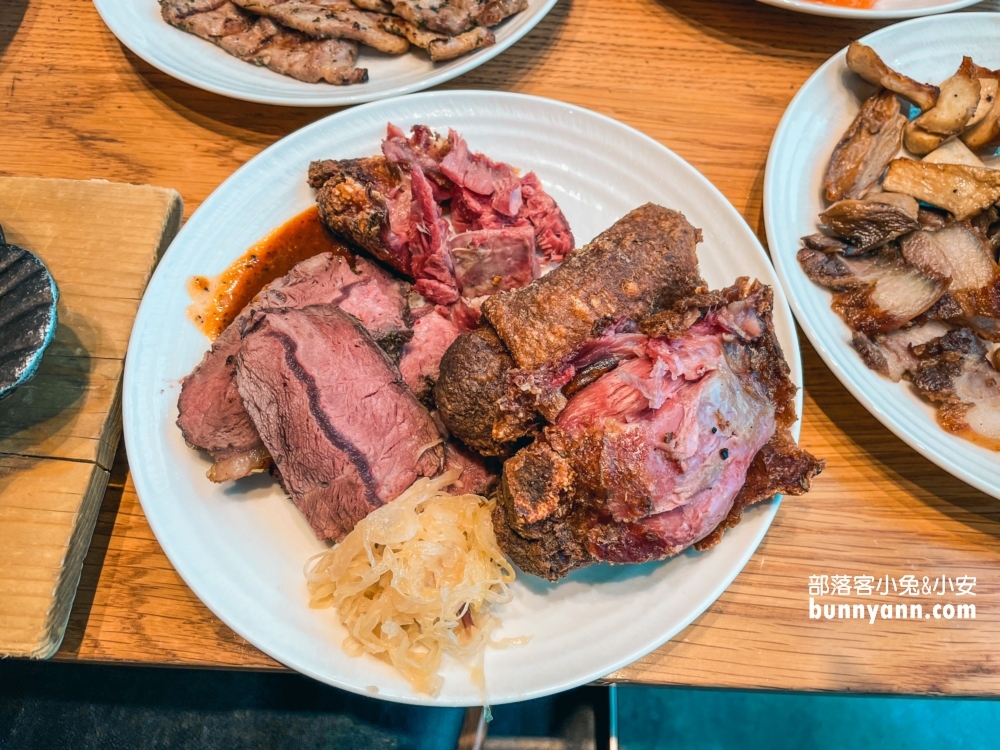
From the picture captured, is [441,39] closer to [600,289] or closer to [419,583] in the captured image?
[600,289]

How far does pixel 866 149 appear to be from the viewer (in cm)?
292

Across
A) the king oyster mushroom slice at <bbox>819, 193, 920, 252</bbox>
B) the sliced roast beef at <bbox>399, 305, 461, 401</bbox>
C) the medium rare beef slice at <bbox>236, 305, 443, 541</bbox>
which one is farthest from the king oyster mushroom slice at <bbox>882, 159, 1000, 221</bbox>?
the medium rare beef slice at <bbox>236, 305, 443, 541</bbox>

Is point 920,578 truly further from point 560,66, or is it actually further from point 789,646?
point 560,66

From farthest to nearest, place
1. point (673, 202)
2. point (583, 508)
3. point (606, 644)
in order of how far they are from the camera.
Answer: point (673, 202) → point (606, 644) → point (583, 508)

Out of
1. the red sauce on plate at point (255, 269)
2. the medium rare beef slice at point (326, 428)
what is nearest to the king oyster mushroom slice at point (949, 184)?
the medium rare beef slice at point (326, 428)

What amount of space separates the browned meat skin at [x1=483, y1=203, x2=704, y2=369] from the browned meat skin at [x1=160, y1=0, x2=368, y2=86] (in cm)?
157

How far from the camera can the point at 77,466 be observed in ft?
7.59

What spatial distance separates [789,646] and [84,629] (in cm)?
253

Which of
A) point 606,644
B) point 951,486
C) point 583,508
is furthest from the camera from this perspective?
point 951,486

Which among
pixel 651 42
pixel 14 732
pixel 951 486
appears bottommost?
pixel 14 732

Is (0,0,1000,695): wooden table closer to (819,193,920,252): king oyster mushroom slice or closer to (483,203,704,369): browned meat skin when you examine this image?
(819,193,920,252): king oyster mushroom slice

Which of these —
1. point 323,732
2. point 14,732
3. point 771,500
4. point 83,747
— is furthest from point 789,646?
point 14,732

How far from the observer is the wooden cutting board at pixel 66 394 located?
2.14 m

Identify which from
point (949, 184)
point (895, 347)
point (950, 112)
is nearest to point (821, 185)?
point (949, 184)
